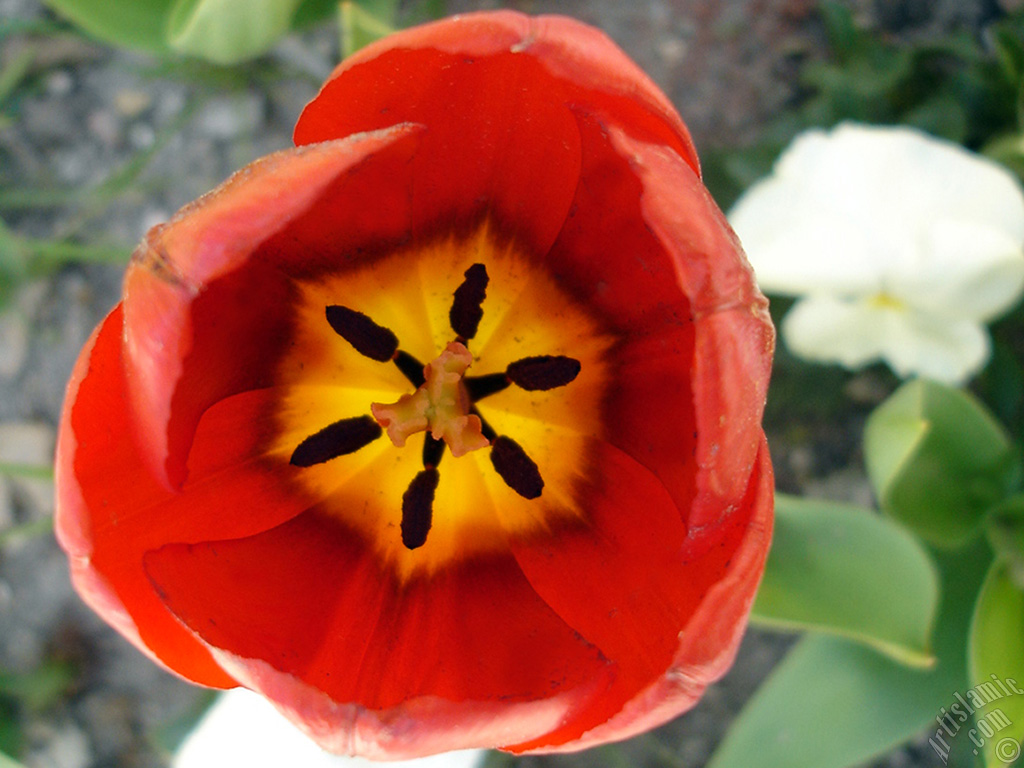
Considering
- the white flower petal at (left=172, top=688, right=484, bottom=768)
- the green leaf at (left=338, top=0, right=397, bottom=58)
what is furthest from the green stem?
the green leaf at (left=338, top=0, right=397, bottom=58)

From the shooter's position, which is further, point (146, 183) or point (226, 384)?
point (146, 183)

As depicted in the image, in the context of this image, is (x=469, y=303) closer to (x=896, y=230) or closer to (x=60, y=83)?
(x=896, y=230)

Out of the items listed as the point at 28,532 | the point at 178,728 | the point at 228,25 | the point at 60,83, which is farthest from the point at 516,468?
the point at 60,83

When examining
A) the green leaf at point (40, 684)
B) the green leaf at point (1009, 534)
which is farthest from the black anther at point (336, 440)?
the green leaf at point (40, 684)

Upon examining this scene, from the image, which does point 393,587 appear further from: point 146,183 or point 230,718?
point 146,183

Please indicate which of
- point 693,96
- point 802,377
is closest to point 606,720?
point 802,377

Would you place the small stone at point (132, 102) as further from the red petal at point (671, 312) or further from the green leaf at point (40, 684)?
the red petal at point (671, 312)
